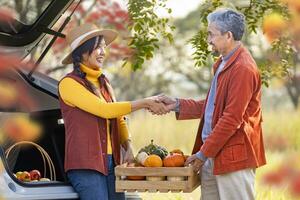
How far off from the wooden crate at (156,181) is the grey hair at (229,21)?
2.32ft

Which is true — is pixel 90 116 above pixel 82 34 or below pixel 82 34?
below

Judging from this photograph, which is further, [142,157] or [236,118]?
[142,157]

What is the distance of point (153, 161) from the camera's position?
5.28 metres

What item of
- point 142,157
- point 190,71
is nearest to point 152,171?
point 142,157

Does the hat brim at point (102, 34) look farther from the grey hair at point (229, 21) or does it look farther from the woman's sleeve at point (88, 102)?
the grey hair at point (229, 21)

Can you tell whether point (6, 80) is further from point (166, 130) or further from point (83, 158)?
point (166, 130)

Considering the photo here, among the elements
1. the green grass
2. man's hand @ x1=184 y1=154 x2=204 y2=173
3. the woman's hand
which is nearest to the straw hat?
the woman's hand

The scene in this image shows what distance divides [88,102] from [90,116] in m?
0.13

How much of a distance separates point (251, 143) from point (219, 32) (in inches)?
22.7

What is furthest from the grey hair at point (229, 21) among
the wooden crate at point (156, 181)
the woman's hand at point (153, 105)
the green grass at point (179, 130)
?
the green grass at point (179, 130)

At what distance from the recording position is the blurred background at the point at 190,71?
6.58 m

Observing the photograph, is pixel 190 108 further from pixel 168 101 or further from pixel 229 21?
pixel 229 21

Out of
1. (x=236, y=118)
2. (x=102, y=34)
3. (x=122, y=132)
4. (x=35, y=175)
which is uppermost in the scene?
(x=102, y=34)

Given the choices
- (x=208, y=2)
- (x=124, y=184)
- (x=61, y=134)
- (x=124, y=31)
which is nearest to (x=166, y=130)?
(x=124, y=31)
